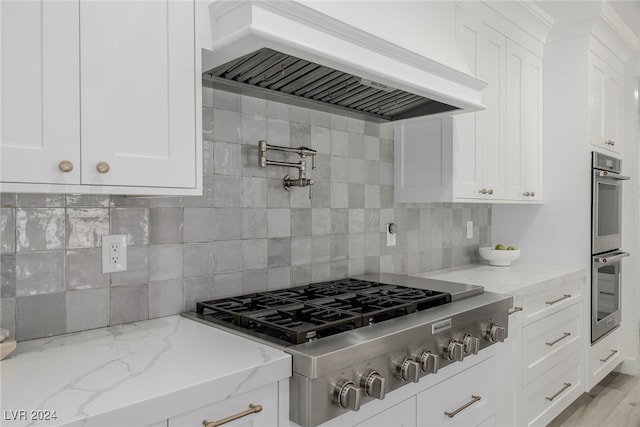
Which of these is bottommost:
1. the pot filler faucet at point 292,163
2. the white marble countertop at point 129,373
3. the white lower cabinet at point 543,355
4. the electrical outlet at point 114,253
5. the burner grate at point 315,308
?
the white lower cabinet at point 543,355

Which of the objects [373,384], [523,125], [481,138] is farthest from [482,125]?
[373,384]

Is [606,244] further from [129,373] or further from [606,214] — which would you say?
[129,373]

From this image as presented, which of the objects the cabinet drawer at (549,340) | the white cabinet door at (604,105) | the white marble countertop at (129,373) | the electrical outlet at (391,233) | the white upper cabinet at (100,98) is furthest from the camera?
the white cabinet door at (604,105)

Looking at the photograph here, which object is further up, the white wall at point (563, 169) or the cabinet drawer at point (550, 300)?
the white wall at point (563, 169)

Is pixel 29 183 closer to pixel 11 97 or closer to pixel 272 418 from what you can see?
pixel 11 97

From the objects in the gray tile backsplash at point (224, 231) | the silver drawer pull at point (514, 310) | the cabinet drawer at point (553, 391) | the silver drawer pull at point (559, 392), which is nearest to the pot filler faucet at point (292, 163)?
the gray tile backsplash at point (224, 231)

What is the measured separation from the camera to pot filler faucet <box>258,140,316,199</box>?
6.29ft

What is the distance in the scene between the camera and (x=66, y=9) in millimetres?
1110

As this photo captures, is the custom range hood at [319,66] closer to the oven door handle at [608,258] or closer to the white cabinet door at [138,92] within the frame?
the white cabinet door at [138,92]

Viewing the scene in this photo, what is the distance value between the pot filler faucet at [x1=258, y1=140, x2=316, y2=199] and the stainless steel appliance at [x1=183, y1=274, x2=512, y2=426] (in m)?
0.48

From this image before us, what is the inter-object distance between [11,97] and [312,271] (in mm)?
1447

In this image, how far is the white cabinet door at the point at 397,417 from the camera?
1432mm

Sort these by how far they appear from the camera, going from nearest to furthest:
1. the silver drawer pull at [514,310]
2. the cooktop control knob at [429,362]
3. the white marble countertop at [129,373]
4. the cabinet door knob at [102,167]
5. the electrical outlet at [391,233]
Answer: the white marble countertop at [129,373]
the cabinet door knob at [102,167]
the cooktop control knob at [429,362]
the silver drawer pull at [514,310]
the electrical outlet at [391,233]

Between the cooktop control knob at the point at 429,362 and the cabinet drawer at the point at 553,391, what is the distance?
1109mm
